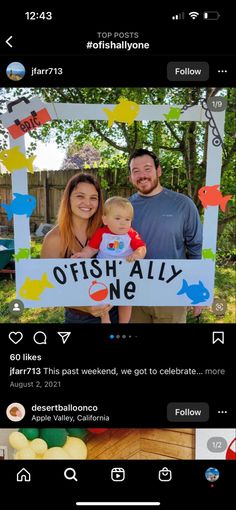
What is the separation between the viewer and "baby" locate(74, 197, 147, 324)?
2.42 feet

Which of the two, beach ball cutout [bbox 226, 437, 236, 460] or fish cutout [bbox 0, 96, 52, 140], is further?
beach ball cutout [bbox 226, 437, 236, 460]

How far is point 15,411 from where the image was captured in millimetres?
793

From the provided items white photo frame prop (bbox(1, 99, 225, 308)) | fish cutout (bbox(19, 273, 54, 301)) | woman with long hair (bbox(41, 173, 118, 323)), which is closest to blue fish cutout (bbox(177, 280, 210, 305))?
white photo frame prop (bbox(1, 99, 225, 308))

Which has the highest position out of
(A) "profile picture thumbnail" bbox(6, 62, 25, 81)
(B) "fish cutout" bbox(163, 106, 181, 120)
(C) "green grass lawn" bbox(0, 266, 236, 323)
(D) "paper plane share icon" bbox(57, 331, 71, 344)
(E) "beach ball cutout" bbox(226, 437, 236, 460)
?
(A) "profile picture thumbnail" bbox(6, 62, 25, 81)

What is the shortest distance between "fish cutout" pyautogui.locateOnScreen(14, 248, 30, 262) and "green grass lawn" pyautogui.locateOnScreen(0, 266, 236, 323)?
0.16 ft

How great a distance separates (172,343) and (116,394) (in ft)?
0.47

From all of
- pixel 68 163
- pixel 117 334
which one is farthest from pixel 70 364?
pixel 68 163

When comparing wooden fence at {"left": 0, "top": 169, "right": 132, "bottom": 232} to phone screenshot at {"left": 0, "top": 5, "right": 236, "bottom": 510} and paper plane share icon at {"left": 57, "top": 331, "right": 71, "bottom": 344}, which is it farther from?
paper plane share icon at {"left": 57, "top": 331, "right": 71, "bottom": 344}

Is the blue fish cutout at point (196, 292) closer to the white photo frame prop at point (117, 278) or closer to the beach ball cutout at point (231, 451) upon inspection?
the white photo frame prop at point (117, 278)

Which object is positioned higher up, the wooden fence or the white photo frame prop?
the wooden fence

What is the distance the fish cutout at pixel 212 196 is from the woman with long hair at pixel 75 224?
0.59ft

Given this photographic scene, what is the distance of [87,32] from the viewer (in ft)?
2.25
